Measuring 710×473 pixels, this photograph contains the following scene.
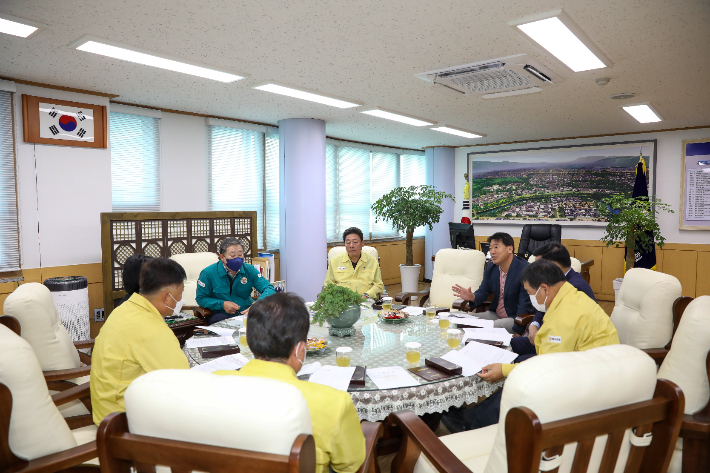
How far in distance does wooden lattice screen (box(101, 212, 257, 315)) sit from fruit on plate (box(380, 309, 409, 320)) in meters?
3.06

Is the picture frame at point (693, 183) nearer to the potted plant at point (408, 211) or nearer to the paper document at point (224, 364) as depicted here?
the potted plant at point (408, 211)

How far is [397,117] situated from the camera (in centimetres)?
633

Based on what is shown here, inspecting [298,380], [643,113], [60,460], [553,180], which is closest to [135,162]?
[60,460]

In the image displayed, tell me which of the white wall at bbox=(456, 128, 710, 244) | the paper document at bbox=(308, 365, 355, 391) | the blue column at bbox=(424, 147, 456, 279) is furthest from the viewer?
the blue column at bbox=(424, 147, 456, 279)

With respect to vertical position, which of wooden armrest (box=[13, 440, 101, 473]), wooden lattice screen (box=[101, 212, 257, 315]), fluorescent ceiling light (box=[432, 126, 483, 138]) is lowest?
wooden armrest (box=[13, 440, 101, 473])

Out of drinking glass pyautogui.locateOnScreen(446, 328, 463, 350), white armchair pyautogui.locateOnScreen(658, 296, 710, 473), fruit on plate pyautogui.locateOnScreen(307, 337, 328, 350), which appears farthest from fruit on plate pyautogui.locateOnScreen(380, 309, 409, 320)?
white armchair pyautogui.locateOnScreen(658, 296, 710, 473)

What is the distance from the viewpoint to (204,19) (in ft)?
9.72

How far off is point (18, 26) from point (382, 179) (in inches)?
281

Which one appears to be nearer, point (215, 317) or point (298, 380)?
point (298, 380)

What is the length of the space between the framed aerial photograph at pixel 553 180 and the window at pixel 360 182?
1.52m

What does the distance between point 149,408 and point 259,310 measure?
590 millimetres

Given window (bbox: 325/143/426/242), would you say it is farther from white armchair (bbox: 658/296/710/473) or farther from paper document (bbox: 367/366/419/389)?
white armchair (bbox: 658/296/710/473)

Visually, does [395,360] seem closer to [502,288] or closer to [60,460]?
[60,460]

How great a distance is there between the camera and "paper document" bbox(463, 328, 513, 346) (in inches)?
110
